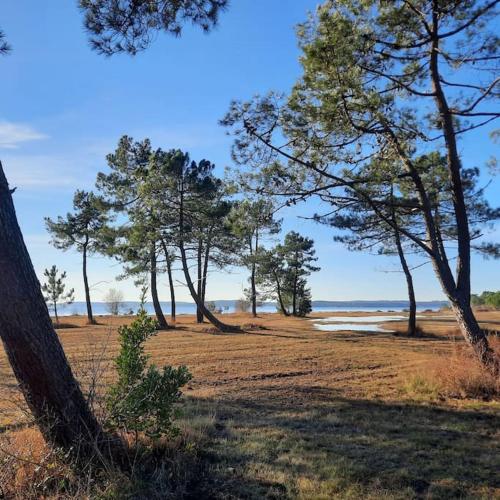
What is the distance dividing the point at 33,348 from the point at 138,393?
0.92m

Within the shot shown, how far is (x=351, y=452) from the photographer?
454 cm

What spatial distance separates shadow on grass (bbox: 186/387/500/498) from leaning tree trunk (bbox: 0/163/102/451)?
3.86 feet

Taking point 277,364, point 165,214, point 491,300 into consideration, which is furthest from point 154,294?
point 491,300

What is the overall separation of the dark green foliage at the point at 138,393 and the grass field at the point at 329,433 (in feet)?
0.79

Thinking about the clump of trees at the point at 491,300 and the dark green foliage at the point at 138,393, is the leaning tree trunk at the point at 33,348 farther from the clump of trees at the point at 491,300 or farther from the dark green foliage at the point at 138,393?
the clump of trees at the point at 491,300

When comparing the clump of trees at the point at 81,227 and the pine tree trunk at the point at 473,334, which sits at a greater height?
the clump of trees at the point at 81,227

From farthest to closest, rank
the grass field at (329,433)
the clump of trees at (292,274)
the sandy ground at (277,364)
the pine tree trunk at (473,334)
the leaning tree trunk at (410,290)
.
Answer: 1. the clump of trees at (292,274)
2. the leaning tree trunk at (410,290)
3. the sandy ground at (277,364)
4. the pine tree trunk at (473,334)
5. the grass field at (329,433)

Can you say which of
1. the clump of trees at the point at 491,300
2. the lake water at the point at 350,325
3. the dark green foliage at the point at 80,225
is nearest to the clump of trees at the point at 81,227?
the dark green foliage at the point at 80,225

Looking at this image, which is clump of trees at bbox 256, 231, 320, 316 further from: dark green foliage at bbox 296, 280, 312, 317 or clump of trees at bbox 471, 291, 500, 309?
clump of trees at bbox 471, 291, 500, 309

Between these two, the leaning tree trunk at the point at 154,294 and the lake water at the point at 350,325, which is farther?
the leaning tree trunk at the point at 154,294

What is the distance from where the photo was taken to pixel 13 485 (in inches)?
138

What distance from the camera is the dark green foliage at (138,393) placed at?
392cm

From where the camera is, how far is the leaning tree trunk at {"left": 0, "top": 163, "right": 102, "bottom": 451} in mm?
3600

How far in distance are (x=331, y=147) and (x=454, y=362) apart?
441cm
